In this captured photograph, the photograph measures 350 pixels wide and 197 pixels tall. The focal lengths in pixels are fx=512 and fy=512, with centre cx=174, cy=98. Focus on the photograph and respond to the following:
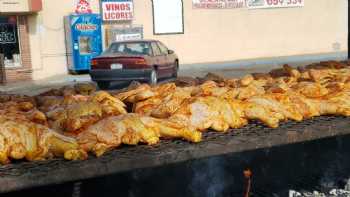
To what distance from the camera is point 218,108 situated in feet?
13.4

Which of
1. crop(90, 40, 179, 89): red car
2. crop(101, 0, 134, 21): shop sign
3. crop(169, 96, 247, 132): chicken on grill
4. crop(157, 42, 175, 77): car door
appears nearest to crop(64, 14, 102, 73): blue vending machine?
crop(101, 0, 134, 21): shop sign

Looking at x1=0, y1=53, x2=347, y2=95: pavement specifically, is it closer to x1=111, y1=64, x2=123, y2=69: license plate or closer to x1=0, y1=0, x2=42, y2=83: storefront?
x1=0, y1=0, x2=42, y2=83: storefront

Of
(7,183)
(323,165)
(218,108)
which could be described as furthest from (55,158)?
(323,165)

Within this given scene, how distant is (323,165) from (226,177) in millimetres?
1625

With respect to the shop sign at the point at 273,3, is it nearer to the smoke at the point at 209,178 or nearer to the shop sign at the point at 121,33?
the shop sign at the point at 121,33

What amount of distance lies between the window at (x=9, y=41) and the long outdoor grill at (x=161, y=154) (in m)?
18.7

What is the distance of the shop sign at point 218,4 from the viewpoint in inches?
1040

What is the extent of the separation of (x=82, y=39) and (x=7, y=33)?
310cm

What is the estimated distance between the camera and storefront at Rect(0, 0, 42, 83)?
20719 millimetres

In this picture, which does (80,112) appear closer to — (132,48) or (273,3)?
(132,48)

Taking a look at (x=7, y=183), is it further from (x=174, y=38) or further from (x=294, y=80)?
(x=174, y=38)

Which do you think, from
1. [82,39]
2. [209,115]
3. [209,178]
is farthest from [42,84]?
[209,115]

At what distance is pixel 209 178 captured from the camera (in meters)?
6.23

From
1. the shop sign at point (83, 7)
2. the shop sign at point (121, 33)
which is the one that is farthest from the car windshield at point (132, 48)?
the shop sign at point (83, 7)
